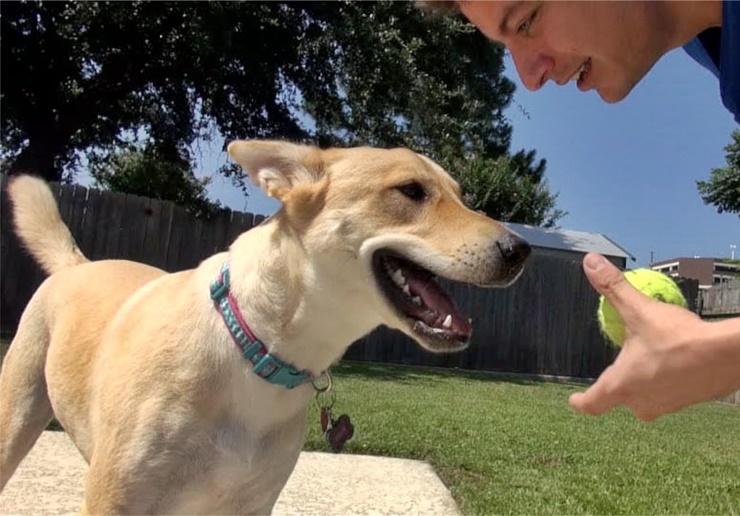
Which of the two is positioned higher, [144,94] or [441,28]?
[441,28]

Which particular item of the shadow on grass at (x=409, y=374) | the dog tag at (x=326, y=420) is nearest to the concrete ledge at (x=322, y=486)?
the dog tag at (x=326, y=420)

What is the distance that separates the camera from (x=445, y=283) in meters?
12.0

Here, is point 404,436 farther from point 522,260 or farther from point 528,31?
point 528,31

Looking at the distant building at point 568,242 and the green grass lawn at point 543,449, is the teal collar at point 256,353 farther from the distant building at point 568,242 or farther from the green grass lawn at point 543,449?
the distant building at point 568,242

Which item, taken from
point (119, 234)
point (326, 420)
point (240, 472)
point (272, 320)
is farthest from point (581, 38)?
point (119, 234)

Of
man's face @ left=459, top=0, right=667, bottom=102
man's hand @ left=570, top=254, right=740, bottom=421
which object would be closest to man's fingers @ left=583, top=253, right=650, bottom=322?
man's hand @ left=570, top=254, right=740, bottom=421

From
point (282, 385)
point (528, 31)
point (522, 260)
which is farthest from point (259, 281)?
point (528, 31)

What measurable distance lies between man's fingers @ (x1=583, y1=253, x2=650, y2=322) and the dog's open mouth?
107 centimetres

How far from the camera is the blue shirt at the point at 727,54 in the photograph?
5.15ft

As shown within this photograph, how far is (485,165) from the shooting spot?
1260 inches

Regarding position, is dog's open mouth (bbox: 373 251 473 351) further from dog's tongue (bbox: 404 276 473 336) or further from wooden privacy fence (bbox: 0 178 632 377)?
wooden privacy fence (bbox: 0 178 632 377)

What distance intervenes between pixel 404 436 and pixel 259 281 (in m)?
3.45

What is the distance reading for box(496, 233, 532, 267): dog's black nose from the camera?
2.68 metres

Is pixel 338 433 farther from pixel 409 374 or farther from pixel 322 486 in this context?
pixel 409 374
